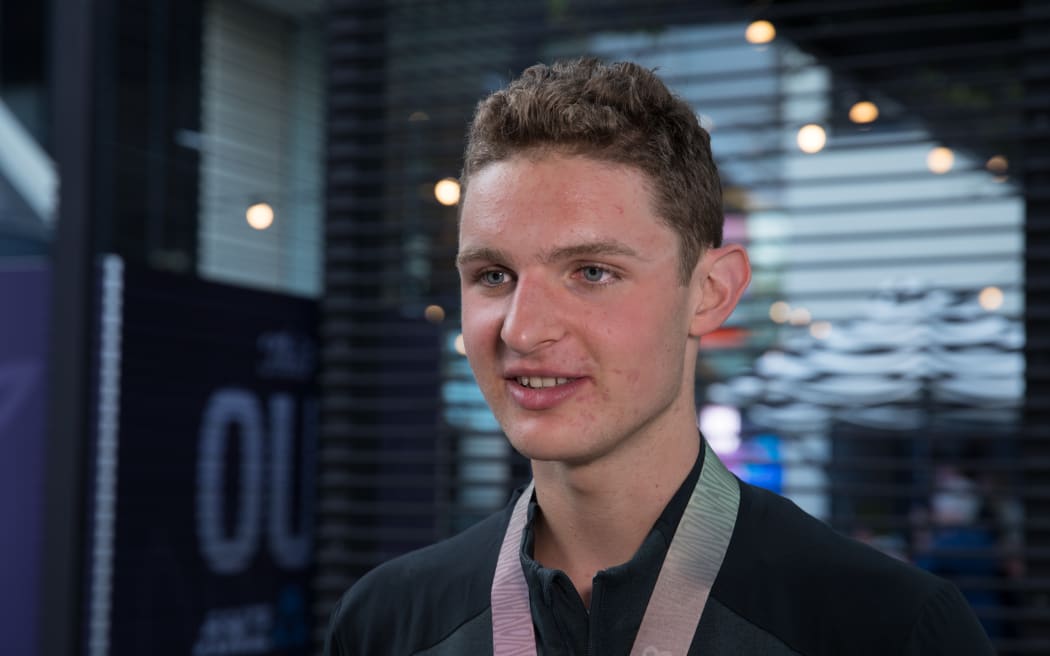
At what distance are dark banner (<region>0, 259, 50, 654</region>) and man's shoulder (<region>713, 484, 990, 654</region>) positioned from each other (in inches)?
133

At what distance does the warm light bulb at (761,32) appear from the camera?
4891 millimetres

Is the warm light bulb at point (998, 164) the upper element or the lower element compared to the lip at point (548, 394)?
upper

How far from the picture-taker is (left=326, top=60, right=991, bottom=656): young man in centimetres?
186

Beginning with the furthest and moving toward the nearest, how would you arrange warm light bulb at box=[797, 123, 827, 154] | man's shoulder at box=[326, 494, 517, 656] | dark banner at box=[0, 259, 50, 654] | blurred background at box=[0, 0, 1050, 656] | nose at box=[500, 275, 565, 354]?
warm light bulb at box=[797, 123, 827, 154]
dark banner at box=[0, 259, 50, 654]
blurred background at box=[0, 0, 1050, 656]
man's shoulder at box=[326, 494, 517, 656]
nose at box=[500, 275, 565, 354]

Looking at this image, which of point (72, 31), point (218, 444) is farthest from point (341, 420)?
point (72, 31)

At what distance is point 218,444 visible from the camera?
16.0 feet

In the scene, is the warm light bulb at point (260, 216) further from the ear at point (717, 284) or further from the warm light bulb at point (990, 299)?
the ear at point (717, 284)

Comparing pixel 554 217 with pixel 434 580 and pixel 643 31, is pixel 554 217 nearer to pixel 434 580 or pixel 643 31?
pixel 434 580

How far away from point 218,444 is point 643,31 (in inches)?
91.9

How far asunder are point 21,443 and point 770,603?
140 inches

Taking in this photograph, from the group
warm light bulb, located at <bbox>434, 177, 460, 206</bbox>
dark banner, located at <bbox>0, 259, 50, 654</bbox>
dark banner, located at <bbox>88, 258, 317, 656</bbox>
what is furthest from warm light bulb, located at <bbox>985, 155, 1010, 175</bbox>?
dark banner, located at <bbox>0, 259, 50, 654</bbox>

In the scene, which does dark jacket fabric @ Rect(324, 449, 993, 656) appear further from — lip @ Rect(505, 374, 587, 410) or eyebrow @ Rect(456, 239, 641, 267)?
eyebrow @ Rect(456, 239, 641, 267)

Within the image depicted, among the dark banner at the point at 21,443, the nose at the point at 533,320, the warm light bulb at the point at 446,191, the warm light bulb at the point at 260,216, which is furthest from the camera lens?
the warm light bulb at the point at 260,216

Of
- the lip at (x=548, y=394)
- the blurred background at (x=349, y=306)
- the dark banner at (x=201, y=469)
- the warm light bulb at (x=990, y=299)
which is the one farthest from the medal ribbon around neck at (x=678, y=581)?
the warm light bulb at (x=990, y=299)
